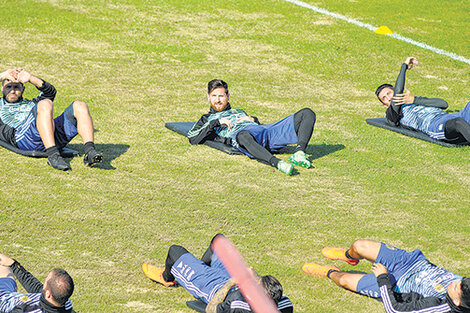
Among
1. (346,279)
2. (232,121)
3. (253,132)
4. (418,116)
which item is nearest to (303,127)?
(253,132)

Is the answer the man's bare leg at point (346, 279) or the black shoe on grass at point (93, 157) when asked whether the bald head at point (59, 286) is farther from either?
the black shoe on grass at point (93, 157)

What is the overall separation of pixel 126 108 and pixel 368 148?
443 centimetres

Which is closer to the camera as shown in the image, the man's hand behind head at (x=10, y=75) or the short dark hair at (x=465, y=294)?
the short dark hair at (x=465, y=294)

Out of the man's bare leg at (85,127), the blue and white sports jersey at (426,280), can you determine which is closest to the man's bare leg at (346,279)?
the blue and white sports jersey at (426,280)

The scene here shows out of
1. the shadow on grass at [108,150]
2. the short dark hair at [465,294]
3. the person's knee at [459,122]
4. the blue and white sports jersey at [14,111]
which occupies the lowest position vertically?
the shadow on grass at [108,150]

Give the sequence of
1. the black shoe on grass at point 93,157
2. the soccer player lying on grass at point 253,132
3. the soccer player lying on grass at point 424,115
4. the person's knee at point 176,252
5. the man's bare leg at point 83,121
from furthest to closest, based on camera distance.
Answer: the soccer player lying on grass at point 424,115 < the soccer player lying on grass at point 253,132 < the man's bare leg at point 83,121 < the black shoe on grass at point 93,157 < the person's knee at point 176,252

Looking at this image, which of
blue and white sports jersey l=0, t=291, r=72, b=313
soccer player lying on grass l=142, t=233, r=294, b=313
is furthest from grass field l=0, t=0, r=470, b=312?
blue and white sports jersey l=0, t=291, r=72, b=313

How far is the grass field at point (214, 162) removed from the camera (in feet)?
21.4

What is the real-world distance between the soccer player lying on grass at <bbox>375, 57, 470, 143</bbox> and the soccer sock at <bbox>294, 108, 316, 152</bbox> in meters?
2.32

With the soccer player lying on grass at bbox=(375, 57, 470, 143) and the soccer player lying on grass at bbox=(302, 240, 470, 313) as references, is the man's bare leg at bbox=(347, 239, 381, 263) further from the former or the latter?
the soccer player lying on grass at bbox=(375, 57, 470, 143)

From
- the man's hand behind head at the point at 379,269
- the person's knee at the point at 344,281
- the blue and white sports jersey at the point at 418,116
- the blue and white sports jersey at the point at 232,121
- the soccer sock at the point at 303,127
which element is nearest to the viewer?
the man's hand behind head at the point at 379,269

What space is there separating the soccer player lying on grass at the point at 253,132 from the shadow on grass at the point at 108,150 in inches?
43.7

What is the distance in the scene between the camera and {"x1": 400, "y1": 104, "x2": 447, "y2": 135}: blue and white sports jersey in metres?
10.3

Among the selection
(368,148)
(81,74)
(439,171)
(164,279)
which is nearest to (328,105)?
(368,148)
